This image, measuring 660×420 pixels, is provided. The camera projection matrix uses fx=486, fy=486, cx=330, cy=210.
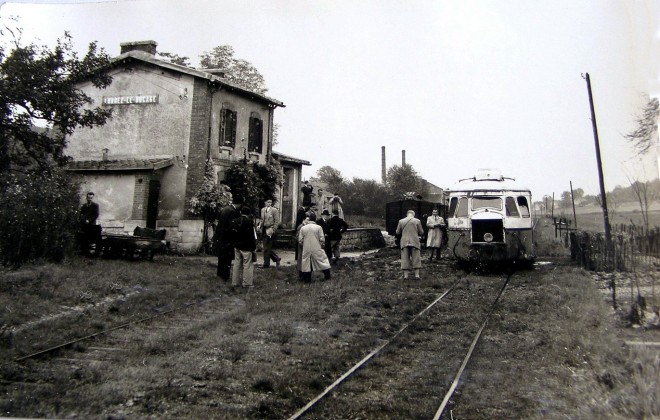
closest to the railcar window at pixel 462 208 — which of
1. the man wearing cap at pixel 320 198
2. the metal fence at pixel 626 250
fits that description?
the metal fence at pixel 626 250

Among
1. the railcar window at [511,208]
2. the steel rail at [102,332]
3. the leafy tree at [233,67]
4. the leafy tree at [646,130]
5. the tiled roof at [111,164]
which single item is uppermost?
the leafy tree at [233,67]

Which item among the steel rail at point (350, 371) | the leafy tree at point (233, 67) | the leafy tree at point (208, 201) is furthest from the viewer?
the leafy tree at point (208, 201)

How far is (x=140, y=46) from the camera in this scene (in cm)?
631

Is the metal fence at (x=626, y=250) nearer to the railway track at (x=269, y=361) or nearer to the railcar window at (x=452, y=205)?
the railway track at (x=269, y=361)

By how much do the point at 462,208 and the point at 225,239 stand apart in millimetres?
6958

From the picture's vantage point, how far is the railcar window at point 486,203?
515 inches

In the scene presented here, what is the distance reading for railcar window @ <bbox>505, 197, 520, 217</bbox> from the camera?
12.8 meters

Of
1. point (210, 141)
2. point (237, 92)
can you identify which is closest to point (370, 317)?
point (237, 92)

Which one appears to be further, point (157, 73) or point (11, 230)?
point (157, 73)

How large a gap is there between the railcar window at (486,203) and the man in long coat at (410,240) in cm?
302

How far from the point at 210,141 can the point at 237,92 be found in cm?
284

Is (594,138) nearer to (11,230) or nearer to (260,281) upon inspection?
(260,281)

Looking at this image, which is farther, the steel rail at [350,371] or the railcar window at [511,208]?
the railcar window at [511,208]

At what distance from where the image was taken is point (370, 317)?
23.0ft
